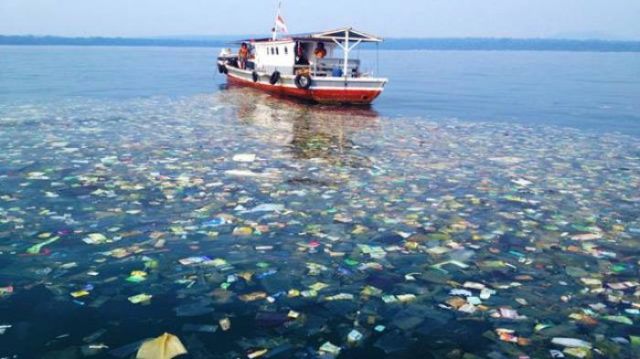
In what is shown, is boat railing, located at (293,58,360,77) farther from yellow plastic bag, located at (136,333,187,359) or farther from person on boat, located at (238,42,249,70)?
yellow plastic bag, located at (136,333,187,359)

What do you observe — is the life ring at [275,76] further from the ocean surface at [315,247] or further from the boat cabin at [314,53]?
the ocean surface at [315,247]

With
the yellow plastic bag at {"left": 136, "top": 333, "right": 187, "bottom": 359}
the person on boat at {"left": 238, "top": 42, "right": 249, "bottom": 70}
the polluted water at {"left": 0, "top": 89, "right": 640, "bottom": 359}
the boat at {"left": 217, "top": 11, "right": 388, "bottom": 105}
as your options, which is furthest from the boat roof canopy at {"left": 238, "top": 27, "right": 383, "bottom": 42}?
the yellow plastic bag at {"left": 136, "top": 333, "right": 187, "bottom": 359}

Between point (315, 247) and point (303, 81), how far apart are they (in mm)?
22267

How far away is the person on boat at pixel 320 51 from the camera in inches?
1230

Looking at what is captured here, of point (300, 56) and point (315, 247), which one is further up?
point (300, 56)

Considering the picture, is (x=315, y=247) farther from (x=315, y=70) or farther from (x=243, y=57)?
(x=243, y=57)

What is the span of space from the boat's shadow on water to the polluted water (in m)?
0.57

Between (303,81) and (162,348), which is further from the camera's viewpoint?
(303,81)

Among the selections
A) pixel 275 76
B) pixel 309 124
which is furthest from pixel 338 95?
pixel 309 124

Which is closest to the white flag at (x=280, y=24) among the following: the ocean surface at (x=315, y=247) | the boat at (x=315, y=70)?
the boat at (x=315, y=70)

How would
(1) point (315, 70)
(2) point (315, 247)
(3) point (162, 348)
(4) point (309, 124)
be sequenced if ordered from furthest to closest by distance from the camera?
(1) point (315, 70) → (4) point (309, 124) → (2) point (315, 247) → (3) point (162, 348)

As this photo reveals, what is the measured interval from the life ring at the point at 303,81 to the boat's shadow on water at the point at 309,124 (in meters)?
1.05

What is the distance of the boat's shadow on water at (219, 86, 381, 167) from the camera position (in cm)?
1584

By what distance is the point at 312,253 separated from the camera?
7656 millimetres
